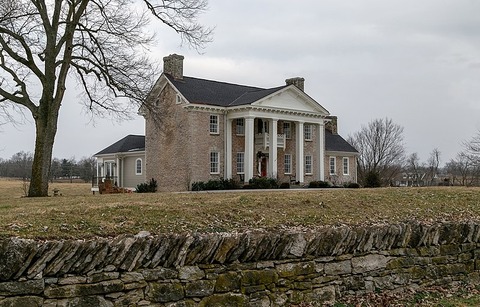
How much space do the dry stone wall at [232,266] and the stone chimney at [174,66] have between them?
99.2ft

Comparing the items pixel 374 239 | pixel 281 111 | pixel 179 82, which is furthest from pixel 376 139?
pixel 374 239

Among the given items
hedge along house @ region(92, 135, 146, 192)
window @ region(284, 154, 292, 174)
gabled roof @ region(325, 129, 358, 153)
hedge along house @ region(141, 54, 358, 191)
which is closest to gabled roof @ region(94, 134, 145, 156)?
hedge along house @ region(92, 135, 146, 192)

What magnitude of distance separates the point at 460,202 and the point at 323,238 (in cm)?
807

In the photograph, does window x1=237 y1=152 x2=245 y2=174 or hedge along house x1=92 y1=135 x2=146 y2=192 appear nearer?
window x1=237 y1=152 x2=245 y2=174

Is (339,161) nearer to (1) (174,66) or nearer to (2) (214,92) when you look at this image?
(2) (214,92)

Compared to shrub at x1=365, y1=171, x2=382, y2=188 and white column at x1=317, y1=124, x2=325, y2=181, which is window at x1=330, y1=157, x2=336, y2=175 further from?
shrub at x1=365, y1=171, x2=382, y2=188

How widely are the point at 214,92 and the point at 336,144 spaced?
15647mm

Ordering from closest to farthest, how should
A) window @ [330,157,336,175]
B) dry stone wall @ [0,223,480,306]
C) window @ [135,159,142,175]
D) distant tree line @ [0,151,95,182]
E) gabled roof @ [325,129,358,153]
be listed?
dry stone wall @ [0,223,480,306] → window @ [135,159,142,175] → window @ [330,157,336,175] → gabled roof @ [325,129,358,153] → distant tree line @ [0,151,95,182]

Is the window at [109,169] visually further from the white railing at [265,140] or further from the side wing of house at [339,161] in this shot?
the side wing of house at [339,161]

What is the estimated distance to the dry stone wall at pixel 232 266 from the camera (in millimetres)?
5578

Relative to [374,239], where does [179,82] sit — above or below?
above

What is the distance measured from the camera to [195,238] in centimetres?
655

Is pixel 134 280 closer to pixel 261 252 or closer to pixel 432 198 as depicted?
pixel 261 252

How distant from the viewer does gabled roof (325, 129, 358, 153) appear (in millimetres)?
47844
